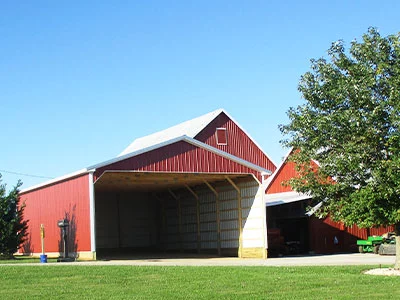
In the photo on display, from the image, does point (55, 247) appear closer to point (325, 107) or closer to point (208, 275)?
point (208, 275)

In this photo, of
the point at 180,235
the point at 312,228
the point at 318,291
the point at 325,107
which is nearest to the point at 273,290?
the point at 318,291

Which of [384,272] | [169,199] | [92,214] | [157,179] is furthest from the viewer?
[169,199]

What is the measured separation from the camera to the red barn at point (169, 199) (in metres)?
29.8

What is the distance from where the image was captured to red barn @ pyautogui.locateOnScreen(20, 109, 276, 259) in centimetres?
2975

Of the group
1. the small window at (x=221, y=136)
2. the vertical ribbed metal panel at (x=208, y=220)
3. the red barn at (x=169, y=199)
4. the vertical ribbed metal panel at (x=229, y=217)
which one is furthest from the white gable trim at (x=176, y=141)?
the small window at (x=221, y=136)

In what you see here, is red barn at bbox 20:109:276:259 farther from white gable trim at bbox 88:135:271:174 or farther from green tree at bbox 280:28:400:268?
green tree at bbox 280:28:400:268

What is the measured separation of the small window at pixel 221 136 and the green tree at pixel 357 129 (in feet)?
92.6

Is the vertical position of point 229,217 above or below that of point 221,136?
below

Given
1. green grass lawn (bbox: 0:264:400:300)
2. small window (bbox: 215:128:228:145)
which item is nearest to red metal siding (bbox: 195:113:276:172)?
small window (bbox: 215:128:228:145)

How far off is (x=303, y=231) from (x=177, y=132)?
53.0 feet

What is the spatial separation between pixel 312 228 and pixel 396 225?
15780mm

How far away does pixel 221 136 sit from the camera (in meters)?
49.0

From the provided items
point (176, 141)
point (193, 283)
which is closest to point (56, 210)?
point (176, 141)

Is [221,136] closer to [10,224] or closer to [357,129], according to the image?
[10,224]
